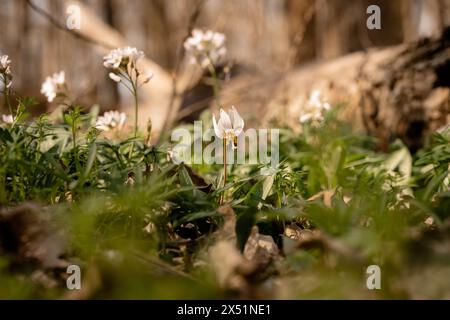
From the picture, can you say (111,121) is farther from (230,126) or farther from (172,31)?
(172,31)

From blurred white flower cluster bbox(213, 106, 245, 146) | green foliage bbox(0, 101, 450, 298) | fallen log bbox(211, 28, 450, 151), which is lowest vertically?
green foliage bbox(0, 101, 450, 298)

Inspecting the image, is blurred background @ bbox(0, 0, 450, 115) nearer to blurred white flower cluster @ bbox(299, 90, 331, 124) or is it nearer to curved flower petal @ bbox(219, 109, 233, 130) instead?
blurred white flower cluster @ bbox(299, 90, 331, 124)

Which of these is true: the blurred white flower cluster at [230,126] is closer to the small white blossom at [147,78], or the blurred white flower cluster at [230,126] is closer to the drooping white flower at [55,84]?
the small white blossom at [147,78]

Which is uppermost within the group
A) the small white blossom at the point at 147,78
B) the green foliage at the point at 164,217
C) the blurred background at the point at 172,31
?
the blurred background at the point at 172,31

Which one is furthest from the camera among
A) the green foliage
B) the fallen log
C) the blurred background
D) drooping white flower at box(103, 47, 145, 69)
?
the blurred background

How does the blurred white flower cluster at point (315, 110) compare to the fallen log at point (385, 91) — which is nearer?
the blurred white flower cluster at point (315, 110)

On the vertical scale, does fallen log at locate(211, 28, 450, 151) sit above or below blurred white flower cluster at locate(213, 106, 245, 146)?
above

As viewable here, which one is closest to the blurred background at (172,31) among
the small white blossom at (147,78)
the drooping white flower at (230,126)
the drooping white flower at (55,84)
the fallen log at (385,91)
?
the fallen log at (385,91)

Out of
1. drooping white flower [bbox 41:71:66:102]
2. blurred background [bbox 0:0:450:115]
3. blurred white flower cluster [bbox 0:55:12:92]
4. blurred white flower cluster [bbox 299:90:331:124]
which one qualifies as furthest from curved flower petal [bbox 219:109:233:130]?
blurred background [bbox 0:0:450:115]
